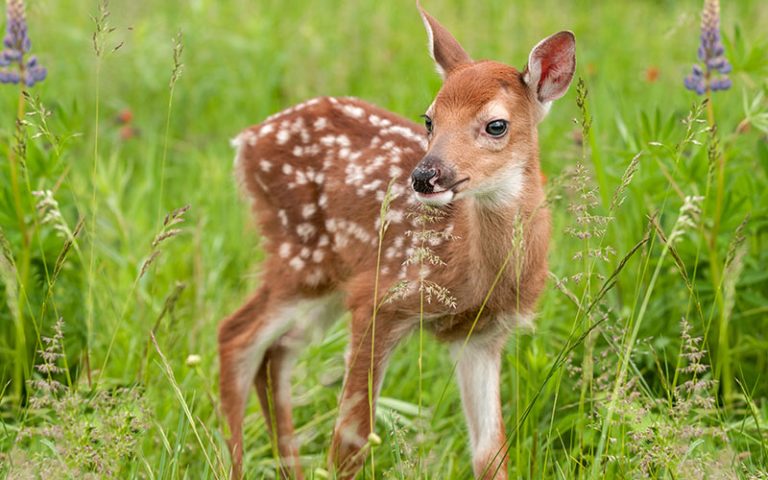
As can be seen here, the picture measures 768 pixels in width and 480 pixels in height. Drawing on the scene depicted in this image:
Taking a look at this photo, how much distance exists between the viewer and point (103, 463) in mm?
3354

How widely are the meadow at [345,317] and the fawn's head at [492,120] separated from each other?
219mm

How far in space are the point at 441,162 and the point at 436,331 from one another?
84cm

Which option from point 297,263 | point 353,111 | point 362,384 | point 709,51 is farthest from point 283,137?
point 709,51

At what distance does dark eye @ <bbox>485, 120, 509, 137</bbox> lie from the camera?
3.91 m

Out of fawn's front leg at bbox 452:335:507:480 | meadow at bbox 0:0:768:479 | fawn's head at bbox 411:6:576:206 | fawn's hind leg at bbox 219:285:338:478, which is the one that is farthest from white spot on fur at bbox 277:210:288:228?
fawn's head at bbox 411:6:576:206

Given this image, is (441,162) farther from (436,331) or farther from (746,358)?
(746,358)

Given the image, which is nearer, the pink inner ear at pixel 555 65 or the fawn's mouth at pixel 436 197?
the fawn's mouth at pixel 436 197

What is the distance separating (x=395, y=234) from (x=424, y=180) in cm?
92

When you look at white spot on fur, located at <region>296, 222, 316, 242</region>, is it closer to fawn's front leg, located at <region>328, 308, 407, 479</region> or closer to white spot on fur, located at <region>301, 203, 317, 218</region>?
white spot on fur, located at <region>301, 203, 317, 218</region>

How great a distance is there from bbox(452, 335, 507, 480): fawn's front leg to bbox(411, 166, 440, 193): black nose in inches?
36.6

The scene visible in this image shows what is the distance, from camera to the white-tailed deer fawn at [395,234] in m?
3.93

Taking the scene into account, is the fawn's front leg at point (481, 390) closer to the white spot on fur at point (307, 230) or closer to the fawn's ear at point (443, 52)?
the white spot on fur at point (307, 230)

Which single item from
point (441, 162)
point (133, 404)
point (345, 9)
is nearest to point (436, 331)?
point (441, 162)

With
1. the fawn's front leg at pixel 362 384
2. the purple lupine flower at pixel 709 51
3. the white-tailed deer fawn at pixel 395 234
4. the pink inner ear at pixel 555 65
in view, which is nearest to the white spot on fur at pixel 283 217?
the white-tailed deer fawn at pixel 395 234
